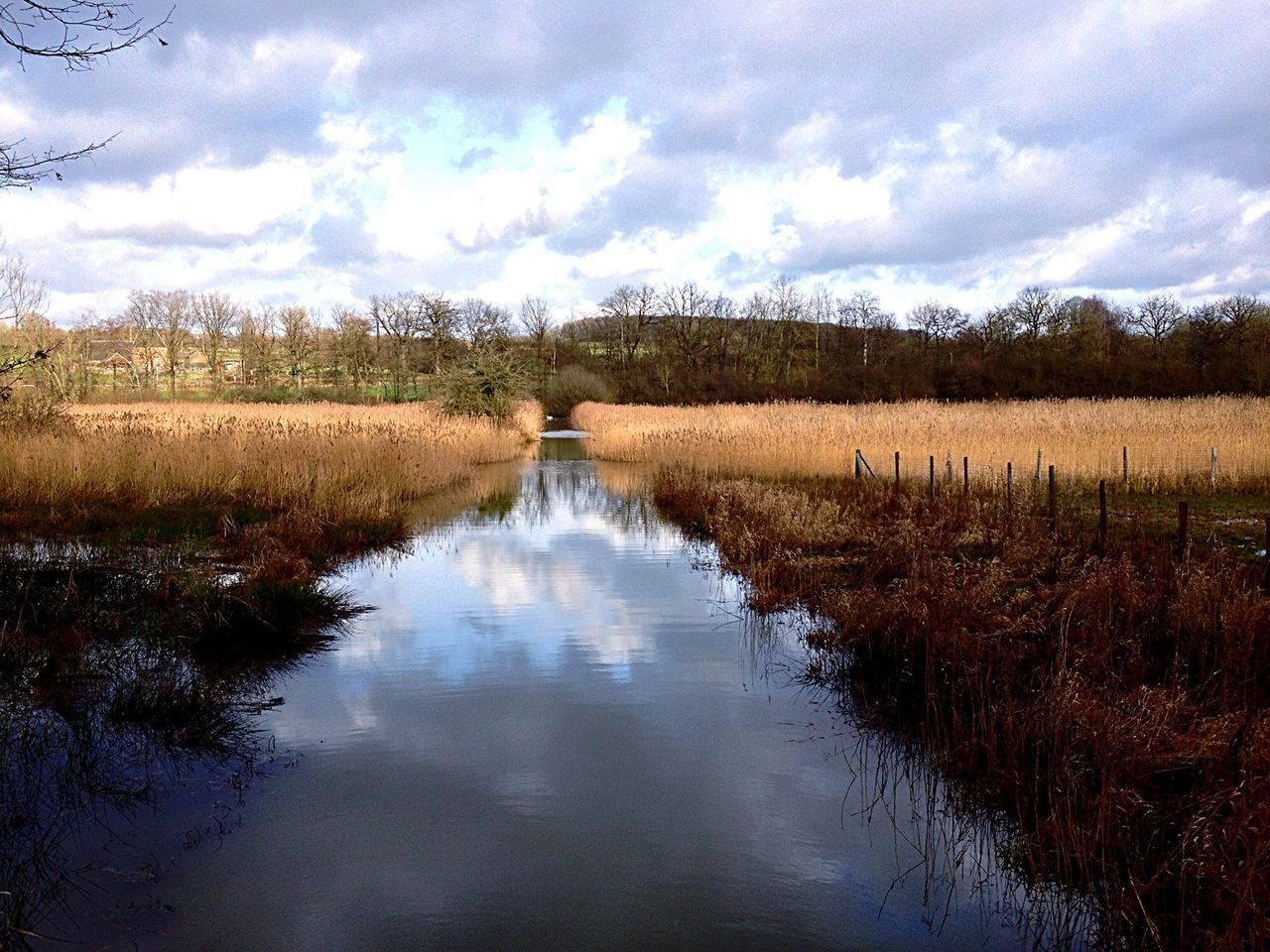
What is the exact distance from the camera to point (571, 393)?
52125mm

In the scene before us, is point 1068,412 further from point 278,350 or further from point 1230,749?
point 278,350

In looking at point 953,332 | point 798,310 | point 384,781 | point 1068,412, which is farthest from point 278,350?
point 384,781

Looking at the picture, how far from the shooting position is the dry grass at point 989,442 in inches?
602

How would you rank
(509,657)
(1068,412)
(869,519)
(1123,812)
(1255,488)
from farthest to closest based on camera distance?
(1068,412), (1255,488), (869,519), (509,657), (1123,812)

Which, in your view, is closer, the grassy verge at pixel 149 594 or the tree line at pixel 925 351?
the grassy verge at pixel 149 594

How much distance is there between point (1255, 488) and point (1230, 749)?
12.1 m

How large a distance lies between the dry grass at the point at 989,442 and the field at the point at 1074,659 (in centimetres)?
122

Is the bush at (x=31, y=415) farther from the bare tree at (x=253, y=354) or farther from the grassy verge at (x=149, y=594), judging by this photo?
the bare tree at (x=253, y=354)

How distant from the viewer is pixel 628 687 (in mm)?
6512

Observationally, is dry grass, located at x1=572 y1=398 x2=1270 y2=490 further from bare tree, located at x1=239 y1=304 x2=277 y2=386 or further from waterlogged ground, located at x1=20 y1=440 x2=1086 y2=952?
bare tree, located at x1=239 y1=304 x2=277 y2=386

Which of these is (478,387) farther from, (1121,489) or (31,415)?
(1121,489)

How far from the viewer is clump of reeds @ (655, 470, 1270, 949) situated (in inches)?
136

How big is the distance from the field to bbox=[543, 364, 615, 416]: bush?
38.3 meters

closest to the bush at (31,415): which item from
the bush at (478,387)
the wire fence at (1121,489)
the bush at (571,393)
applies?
the wire fence at (1121,489)
